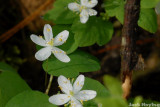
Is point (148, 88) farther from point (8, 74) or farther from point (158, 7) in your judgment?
point (8, 74)

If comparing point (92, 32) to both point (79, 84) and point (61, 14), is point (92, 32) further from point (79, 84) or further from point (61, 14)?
point (79, 84)

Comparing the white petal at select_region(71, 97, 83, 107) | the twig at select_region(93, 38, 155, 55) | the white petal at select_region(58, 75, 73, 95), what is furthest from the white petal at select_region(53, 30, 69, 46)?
the twig at select_region(93, 38, 155, 55)

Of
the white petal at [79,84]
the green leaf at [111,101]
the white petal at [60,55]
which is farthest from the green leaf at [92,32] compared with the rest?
the green leaf at [111,101]

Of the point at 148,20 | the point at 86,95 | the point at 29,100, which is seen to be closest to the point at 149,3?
the point at 148,20

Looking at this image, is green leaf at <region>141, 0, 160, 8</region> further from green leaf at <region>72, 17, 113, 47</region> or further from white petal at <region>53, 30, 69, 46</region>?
white petal at <region>53, 30, 69, 46</region>

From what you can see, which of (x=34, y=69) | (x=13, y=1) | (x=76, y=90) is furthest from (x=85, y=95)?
(x=13, y=1)
